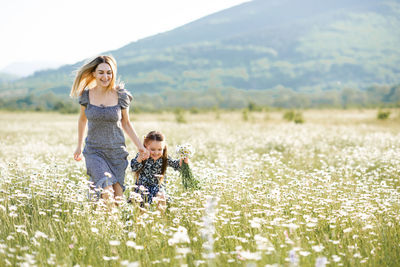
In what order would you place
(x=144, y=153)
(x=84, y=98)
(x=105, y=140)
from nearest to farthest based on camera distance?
(x=144, y=153) → (x=105, y=140) → (x=84, y=98)

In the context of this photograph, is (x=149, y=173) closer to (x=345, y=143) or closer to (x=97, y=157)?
(x=97, y=157)

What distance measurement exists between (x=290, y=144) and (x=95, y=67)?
9.49 m

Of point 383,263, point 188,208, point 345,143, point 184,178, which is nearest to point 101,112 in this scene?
point 184,178

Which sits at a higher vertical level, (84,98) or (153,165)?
(84,98)

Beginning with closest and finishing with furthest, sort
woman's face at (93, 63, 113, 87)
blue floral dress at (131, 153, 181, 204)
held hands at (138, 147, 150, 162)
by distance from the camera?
held hands at (138, 147, 150, 162) < woman's face at (93, 63, 113, 87) < blue floral dress at (131, 153, 181, 204)

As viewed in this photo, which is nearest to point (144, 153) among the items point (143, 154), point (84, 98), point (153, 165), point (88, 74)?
point (143, 154)

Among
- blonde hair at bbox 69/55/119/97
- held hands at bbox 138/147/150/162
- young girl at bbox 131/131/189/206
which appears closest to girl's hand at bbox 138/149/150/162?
held hands at bbox 138/147/150/162

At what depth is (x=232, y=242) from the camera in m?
4.21

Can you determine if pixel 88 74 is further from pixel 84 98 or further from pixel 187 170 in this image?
pixel 187 170

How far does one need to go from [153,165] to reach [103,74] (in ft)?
5.09

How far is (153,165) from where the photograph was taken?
5.96 meters

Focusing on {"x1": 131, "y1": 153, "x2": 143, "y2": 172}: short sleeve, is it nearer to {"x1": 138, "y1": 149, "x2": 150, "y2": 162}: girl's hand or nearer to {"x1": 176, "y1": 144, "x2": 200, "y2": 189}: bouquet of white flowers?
{"x1": 138, "y1": 149, "x2": 150, "y2": 162}: girl's hand

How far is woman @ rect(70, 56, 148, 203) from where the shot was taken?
5.76 meters

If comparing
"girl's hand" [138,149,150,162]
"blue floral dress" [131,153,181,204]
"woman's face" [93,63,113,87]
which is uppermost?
"woman's face" [93,63,113,87]
